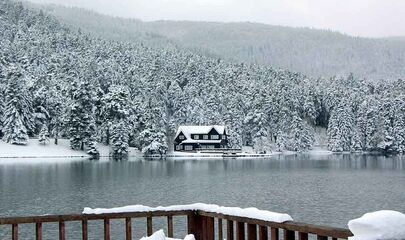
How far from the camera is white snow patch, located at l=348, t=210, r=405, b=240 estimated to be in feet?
14.6

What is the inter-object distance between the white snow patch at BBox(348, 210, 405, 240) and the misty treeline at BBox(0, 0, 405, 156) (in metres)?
99.3

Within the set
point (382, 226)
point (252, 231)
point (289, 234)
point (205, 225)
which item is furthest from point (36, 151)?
point (382, 226)

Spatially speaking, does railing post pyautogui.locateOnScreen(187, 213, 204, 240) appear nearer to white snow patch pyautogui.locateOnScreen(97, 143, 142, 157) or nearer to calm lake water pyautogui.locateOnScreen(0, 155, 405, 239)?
calm lake water pyautogui.locateOnScreen(0, 155, 405, 239)

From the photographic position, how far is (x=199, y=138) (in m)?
129

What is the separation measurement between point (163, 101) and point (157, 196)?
96.9 metres

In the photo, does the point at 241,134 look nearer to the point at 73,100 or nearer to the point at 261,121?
the point at 261,121

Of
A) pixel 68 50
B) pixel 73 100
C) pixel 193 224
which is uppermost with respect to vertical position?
pixel 68 50

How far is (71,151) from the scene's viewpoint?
104 meters

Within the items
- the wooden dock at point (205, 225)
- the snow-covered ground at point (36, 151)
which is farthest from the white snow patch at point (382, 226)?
the snow-covered ground at point (36, 151)

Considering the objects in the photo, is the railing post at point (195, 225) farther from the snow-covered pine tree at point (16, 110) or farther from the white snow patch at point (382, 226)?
the snow-covered pine tree at point (16, 110)

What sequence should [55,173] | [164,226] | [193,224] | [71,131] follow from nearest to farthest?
[193,224]
[164,226]
[55,173]
[71,131]

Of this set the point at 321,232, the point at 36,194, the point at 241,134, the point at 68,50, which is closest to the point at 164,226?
the point at 36,194

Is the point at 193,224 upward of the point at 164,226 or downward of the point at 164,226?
upward

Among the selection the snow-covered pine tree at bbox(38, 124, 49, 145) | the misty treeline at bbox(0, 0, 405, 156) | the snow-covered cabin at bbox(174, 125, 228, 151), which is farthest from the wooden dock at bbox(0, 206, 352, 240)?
the snow-covered cabin at bbox(174, 125, 228, 151)
